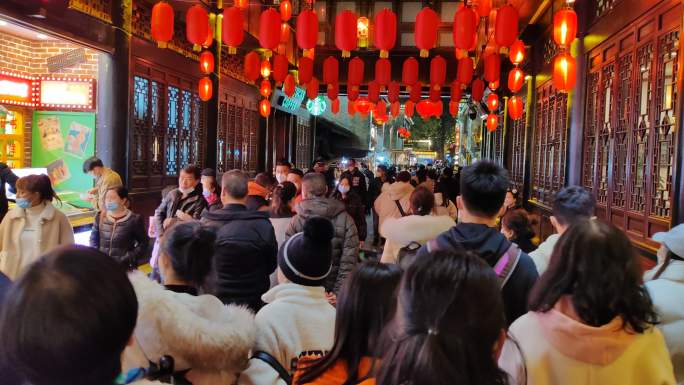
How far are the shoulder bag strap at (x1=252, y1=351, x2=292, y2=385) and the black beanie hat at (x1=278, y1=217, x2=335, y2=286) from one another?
37 centimetres

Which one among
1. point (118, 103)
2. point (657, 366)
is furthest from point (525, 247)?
point (118, 103)

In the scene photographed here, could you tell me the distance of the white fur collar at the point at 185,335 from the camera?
7.26ft

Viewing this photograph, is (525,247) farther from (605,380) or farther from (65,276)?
(65,276)

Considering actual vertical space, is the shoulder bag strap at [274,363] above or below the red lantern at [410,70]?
below

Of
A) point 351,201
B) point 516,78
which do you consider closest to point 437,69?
point 516,78

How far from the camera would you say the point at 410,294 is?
1555 millimetres

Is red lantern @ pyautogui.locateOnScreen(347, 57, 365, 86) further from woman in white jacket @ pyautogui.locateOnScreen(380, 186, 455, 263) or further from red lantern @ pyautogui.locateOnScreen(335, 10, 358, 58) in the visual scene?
woman in white jacket @ pyautogui.locateOnScreen(380, 186, 455, 263)

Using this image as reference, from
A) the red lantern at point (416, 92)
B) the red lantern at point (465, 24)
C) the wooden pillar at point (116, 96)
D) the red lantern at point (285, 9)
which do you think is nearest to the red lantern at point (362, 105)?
the red lantern at point (416, 92)

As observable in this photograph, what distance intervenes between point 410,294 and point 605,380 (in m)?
0.92

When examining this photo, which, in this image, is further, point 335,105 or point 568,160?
point 335,105

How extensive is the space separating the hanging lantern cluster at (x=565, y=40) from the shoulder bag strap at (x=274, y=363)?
699 cm

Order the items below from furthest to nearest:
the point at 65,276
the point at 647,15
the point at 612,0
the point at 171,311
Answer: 1. the point at 612,0
2. the point at 647,15
3. the point at 171,311
4. the point at 65,276

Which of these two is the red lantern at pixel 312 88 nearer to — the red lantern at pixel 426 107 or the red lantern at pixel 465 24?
the red lantern at pixel 426 107

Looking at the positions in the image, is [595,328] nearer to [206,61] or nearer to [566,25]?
[566,25]
